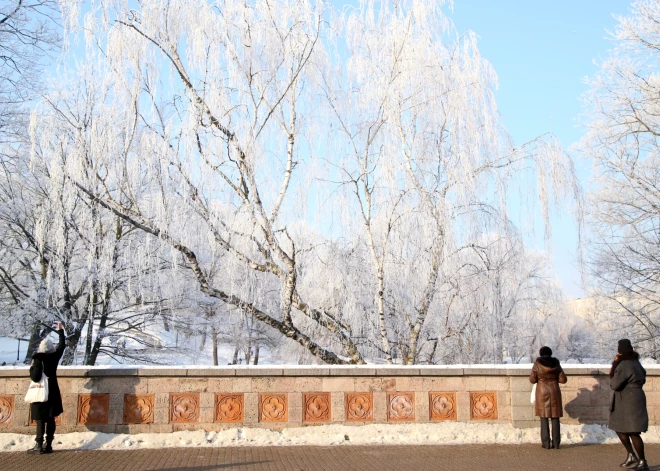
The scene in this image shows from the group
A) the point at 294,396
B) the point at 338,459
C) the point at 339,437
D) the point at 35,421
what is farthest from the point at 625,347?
the point at 35,421

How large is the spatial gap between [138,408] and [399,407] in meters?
3.86

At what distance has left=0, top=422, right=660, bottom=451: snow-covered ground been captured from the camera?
8.80 metres

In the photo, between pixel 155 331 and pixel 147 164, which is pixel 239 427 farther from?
pixel 155 331

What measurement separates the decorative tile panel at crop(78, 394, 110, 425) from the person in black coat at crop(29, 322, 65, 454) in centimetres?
63

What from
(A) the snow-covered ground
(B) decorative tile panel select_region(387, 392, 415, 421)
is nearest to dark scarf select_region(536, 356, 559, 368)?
(A) the snow-covered ground

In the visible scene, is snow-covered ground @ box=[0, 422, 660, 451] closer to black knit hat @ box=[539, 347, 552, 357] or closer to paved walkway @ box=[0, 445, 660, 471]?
paved walkway @ box=[0, 445, 660, 471]

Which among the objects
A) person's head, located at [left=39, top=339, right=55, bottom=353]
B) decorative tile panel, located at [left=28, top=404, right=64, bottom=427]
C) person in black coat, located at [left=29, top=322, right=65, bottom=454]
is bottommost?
decorative tile panel, located at [left=28, top=404, right=64, bottom=427]

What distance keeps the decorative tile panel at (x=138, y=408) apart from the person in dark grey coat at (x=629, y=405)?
6213 mm

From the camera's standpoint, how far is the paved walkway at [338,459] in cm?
748

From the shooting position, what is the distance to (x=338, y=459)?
26.5 ft

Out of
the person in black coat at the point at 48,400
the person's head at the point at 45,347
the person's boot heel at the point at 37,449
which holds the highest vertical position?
the person's head at the point at 45,347

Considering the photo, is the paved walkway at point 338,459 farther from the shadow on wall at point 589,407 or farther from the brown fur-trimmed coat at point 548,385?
the shadow on wall at point 589,407

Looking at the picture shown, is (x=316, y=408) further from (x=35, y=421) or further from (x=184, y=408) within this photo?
(x=35, y=421)

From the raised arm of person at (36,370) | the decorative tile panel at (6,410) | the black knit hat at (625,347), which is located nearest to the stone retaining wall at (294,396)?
the decorative tile panel at (6,410)
